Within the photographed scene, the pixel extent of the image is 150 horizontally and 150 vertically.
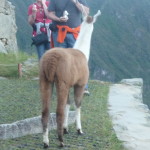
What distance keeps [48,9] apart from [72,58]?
3.09 metres

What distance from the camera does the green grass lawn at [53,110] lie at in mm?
6066

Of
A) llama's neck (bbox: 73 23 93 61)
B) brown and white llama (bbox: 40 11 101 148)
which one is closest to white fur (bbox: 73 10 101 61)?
llama's neck (bbox: 73 23 93 61)

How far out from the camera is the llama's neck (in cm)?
702

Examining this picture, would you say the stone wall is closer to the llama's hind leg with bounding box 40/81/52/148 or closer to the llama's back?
the llama's back

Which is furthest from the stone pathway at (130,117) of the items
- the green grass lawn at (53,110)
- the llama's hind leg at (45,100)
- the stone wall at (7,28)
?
the stone wall at (7,28)

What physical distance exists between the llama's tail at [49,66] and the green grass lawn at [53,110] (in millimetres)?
909

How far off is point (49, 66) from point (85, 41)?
162 cm

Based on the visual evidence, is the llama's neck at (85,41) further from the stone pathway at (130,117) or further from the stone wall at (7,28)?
the stone wall at (7,28)

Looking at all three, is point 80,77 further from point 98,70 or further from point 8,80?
point 98,70

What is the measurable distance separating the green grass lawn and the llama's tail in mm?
909

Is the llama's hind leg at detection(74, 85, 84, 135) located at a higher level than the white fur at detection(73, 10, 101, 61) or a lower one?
lower

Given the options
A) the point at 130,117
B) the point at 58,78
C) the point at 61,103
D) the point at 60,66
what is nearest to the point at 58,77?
the point at 58,78

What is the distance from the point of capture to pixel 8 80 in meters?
11.7

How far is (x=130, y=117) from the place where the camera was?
811cm
